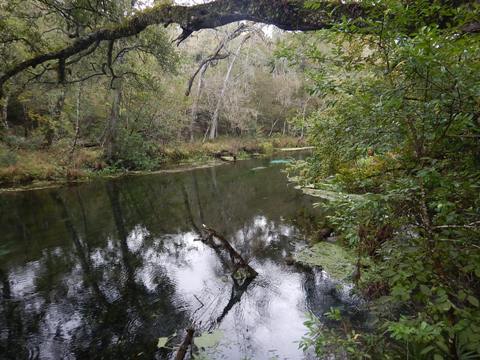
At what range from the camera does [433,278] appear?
193 centimetres

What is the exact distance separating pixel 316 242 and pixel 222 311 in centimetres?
302

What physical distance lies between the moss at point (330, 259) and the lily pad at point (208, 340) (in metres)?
2.23

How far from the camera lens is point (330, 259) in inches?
227

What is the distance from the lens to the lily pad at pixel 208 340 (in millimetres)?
3774

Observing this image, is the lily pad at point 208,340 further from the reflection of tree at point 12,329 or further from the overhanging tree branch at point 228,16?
the overhanging tree branch at point 228,16

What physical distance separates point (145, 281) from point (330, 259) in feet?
11.3

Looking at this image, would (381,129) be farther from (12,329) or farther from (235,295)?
(12,329)

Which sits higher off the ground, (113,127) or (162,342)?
(113,127)

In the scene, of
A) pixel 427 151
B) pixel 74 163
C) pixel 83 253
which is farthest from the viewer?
pixel 74 163

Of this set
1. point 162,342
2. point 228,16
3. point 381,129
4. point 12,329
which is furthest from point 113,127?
point 381,129

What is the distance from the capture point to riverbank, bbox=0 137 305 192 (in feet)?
46.9

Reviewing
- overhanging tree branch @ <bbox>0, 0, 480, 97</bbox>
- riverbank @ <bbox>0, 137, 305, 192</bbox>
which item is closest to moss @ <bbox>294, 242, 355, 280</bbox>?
overhanging tree branch @ <bbox>0, 0, 480, 97</bbox>

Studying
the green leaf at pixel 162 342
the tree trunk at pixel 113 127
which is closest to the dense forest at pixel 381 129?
the green leaf at pixel 162 342

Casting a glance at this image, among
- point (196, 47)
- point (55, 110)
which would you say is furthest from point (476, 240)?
point (196, 47)
